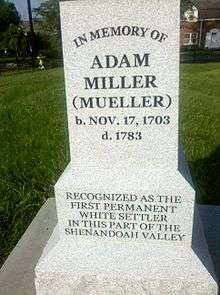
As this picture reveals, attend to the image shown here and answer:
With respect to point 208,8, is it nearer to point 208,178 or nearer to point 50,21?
point 50,21

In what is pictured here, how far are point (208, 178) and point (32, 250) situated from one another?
83.7 inches

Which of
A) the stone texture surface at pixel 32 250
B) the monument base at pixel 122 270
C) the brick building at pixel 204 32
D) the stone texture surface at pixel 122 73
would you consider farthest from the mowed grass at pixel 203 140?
the brick building at pixel 204 32

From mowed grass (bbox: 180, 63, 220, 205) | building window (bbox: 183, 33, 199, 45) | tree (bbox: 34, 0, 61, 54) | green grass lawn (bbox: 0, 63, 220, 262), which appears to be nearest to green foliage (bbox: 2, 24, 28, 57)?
tree (bbox: 34, 0, 61, 54)

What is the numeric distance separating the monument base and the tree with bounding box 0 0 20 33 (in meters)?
30.5

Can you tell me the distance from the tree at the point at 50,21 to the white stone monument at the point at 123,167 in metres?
22.6

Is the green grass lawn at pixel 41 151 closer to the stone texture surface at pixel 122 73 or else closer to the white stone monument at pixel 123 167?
the white stone monument at pixel 123 167

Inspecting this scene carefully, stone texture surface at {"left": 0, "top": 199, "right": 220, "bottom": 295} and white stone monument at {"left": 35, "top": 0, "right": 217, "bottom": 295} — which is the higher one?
white stone monument at {"left": 35, "top": 0, "right": 217, "bottom": 295}

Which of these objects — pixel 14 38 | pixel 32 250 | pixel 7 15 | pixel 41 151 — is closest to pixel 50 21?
pixel 14 38

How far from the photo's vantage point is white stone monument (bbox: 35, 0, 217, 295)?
208 centimetres

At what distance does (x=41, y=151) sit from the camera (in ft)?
16.5

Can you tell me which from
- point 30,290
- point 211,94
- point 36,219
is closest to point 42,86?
point 211,94

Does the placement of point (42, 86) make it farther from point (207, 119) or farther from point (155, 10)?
point (155, 10)

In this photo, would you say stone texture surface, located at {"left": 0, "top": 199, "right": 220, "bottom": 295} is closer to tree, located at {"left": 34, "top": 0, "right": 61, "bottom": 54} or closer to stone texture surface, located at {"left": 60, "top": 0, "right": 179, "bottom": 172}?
stone texture surface, located at {"left": 60, "top": 0, "right": 179, "bottom": 172}

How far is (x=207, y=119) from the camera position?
6520 millimetres
